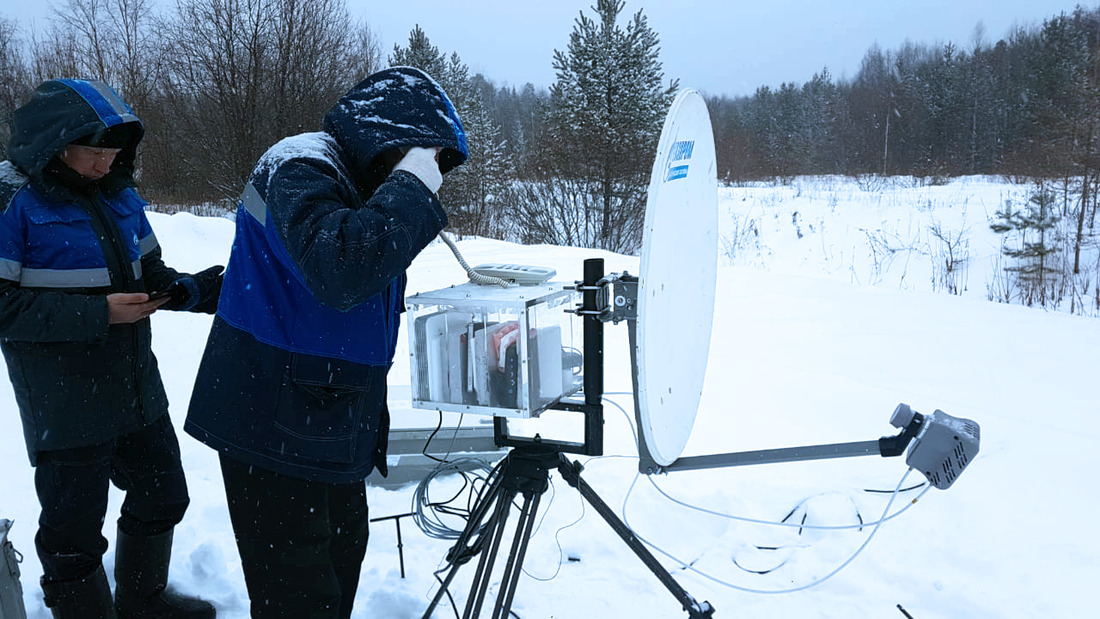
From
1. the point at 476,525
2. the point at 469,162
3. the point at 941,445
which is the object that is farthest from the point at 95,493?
the point at 469,162

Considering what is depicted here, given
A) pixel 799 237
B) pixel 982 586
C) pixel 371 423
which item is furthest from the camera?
pixel 799 237

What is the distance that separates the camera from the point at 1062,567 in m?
2.21

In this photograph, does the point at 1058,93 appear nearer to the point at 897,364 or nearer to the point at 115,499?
the point at 897,364

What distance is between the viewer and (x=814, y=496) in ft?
8.85

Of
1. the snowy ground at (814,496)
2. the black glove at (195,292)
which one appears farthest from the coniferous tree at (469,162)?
the black glove at (195,292)

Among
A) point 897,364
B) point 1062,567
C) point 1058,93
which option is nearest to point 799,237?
point 897,364

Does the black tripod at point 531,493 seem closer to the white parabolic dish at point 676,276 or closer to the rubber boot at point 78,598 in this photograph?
the white parabolic dish at point 676,276

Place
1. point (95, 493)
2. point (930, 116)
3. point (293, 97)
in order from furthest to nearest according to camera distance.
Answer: point (930, 116)
point (293, 97)
point (95, 493)

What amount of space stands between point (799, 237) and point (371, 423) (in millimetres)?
15504

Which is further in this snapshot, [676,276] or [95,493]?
[95,493]

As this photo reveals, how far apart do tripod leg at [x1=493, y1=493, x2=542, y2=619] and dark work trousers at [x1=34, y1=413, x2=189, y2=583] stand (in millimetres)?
1015

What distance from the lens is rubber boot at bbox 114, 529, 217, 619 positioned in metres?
1.92

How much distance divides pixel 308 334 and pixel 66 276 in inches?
31.0

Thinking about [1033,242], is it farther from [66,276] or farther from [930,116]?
[930,116]
